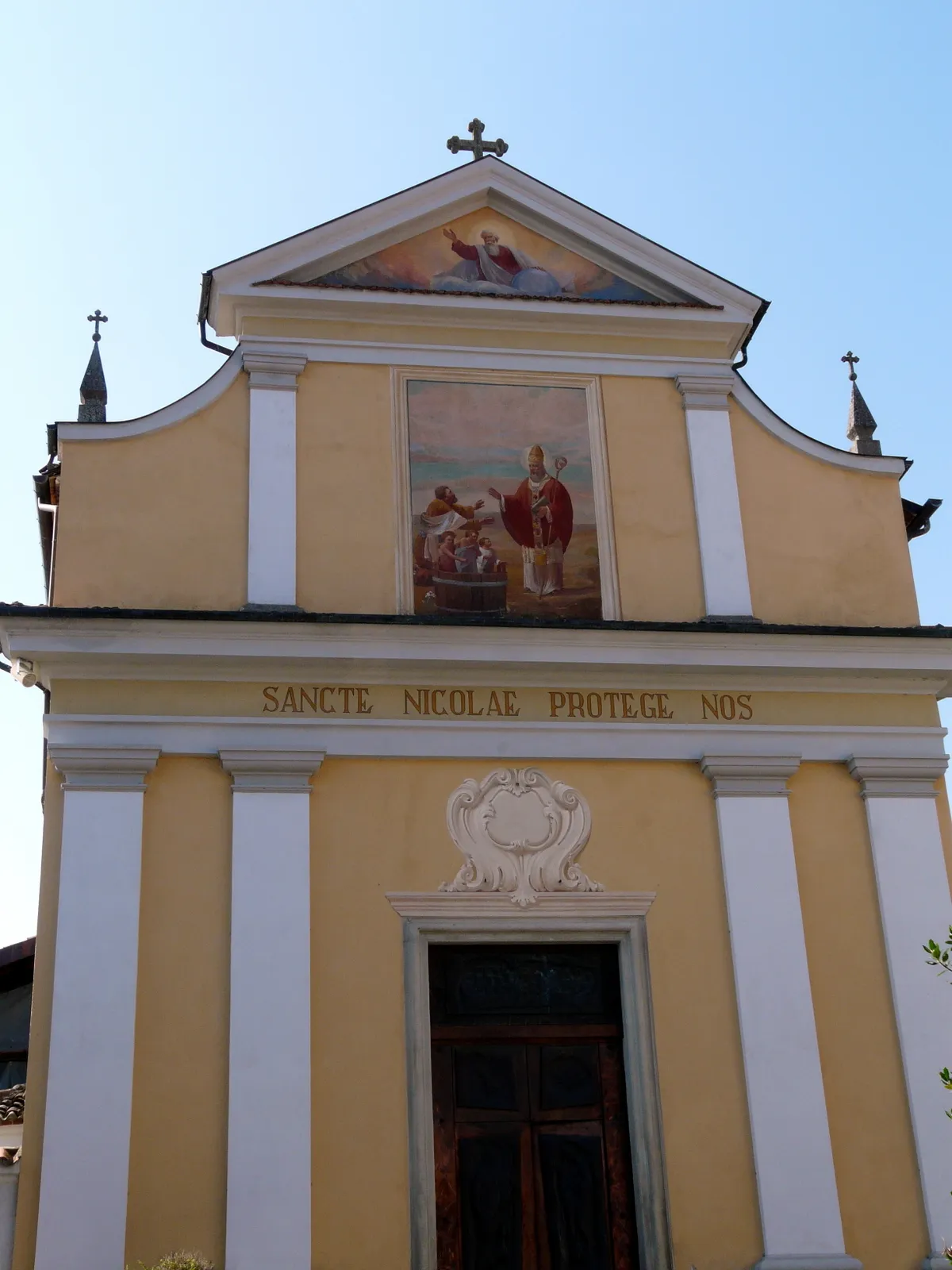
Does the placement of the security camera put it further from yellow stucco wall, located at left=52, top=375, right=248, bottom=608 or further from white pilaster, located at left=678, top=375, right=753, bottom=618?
white pilaster, located at left=678, top=375, right=753, bottom=618

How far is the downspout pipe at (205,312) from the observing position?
40.3 ft

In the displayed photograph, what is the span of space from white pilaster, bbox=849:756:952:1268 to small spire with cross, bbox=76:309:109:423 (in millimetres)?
6299

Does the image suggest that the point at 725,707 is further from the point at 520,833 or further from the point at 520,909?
the point at 520,909

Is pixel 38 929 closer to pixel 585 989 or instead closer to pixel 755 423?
pixel 585 989

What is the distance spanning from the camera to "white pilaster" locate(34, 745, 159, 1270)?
31.6 feet

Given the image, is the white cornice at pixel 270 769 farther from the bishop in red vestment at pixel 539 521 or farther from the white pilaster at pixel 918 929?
the white pilaster at pixel 918 929

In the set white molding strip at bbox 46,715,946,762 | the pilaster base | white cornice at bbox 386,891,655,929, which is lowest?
the pilaster base

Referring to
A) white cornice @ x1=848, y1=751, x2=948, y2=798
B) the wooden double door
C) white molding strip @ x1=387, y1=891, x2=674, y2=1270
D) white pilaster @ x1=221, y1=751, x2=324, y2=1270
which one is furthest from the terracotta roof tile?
white cornice @ x1=848, y1=751, x2=948, y2=798

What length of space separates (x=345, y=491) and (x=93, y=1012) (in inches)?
162

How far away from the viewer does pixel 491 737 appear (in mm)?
11336

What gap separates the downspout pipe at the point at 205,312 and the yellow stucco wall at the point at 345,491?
0.83 m

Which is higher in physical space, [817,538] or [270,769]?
[817,538]

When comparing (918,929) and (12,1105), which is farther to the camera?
(12,1105)

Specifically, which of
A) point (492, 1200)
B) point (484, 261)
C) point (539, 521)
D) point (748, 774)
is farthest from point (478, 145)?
point (492, 1200)
